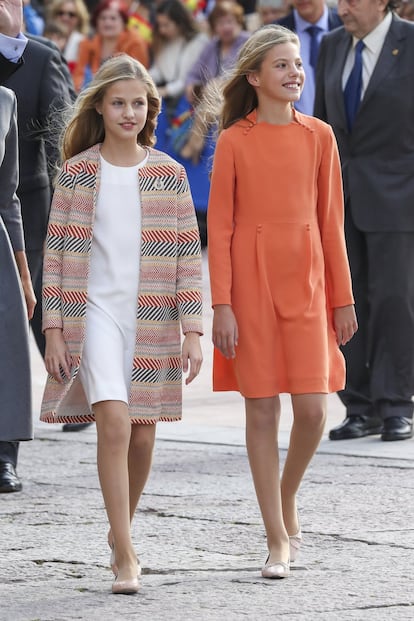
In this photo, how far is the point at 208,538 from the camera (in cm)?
555

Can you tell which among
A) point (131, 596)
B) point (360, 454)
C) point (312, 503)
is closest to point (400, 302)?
point (360, 454)

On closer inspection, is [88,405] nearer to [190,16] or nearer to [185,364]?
[185,364]

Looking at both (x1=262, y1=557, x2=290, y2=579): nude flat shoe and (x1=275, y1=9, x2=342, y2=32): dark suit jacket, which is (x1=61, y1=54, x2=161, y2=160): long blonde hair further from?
(x1=275, y1=9, x2=342, y2=32): dark suit jacket

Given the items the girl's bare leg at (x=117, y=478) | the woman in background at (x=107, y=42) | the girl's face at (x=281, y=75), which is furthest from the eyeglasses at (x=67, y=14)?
the girl's bare leg at (x=117, y=478)

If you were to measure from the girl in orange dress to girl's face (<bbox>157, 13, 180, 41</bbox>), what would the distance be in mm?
9967

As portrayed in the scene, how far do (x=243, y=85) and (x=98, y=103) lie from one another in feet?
1.60

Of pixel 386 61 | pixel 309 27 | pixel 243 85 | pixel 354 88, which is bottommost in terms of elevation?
pixel 243 85

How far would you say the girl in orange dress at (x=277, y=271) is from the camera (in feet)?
16.8

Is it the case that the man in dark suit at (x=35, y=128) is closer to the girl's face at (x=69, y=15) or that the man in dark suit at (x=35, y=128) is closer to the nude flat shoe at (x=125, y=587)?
the nude flat shoe at (x=125, y=587)

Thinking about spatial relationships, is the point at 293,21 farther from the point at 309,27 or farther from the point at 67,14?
the point at 67,14

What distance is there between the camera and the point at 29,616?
4551 millimetres

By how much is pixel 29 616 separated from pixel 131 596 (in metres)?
0.35

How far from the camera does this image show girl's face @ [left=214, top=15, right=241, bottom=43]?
13.6 meters

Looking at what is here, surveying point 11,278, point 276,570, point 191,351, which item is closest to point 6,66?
point 11,278
